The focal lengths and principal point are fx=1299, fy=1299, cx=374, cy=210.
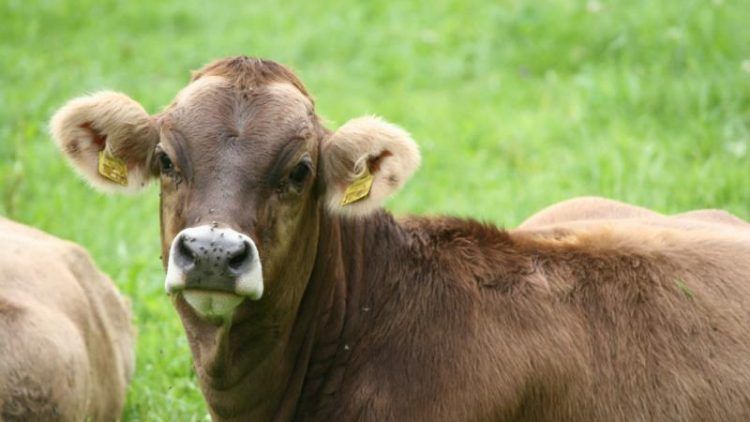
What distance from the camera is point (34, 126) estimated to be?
39.0ft

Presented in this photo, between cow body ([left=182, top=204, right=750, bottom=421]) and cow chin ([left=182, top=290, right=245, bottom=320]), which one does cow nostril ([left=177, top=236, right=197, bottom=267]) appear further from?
cow body ([left=182, top=204, right=750, bottom=421])

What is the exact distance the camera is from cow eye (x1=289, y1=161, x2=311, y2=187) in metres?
5.05

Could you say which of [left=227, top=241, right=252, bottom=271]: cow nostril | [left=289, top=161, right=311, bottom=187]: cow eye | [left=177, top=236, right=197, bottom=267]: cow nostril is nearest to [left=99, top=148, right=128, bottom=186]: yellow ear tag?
[left=289, top=161, right=311, bottom=187]: cow eye

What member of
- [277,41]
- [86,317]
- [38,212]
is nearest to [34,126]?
[38,212]

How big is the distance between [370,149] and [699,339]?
1627mm

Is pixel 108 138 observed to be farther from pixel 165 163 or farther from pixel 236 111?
pixel 236 111

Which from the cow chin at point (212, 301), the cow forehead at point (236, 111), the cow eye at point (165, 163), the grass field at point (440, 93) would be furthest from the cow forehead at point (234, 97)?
the grass field at point (440, 93)

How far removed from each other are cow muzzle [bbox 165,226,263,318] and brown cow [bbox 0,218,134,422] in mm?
1613

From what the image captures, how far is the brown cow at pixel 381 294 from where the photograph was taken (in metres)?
5.05

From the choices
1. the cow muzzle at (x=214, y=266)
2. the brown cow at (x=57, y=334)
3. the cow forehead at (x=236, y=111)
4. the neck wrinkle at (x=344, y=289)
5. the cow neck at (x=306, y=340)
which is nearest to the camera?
the cow muzzle at (x=214, y=266)

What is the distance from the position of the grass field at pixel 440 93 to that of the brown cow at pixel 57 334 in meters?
0.38

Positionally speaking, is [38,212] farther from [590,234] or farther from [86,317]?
[590,234]

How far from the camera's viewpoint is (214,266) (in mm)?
4582

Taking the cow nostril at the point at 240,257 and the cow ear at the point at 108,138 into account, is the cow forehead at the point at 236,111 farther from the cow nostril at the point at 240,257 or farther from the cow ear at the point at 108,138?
the cow nostril at the point at 240,257
